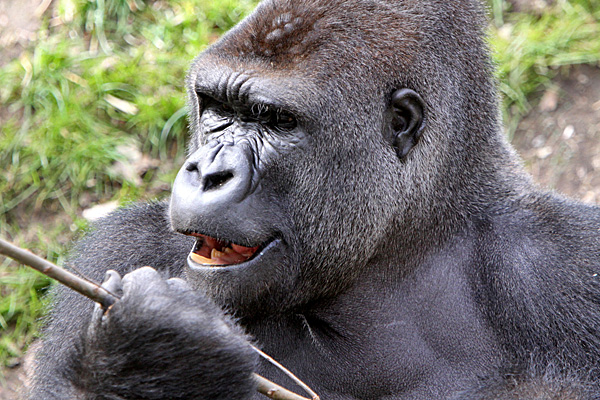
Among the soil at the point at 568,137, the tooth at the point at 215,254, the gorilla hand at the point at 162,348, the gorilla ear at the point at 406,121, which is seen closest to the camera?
the gorilla hand at the point at 162,348

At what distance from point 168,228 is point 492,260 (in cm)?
154

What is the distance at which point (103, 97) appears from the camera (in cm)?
609

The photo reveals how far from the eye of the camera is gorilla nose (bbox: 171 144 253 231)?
3.24m

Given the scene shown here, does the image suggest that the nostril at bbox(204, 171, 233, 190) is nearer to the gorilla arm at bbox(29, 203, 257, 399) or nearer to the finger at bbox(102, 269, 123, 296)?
the gorilla arm at bbox(29, 203, 257, 399)

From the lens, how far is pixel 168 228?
4051 mm

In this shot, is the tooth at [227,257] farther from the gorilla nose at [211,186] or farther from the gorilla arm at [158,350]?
the gorilla arm at [158,350]

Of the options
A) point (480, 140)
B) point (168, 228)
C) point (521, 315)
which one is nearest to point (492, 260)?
point (521, 315)

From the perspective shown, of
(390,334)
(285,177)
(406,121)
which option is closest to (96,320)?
(285,177)

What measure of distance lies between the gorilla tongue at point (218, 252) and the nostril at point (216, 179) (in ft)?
0.83

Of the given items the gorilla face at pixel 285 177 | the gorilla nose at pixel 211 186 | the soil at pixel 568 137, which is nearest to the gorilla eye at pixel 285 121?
the gorilla face at pixel 285 177

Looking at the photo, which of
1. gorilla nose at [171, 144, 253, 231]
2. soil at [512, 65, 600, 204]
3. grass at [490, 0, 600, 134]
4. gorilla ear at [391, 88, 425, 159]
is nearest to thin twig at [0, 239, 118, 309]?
gorilla nose at [171, 144, 253, 231]

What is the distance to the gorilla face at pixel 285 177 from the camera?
3.35 metres

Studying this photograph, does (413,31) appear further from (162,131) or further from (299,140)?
(162,131)

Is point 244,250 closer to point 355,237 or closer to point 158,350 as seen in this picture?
point 355,237
